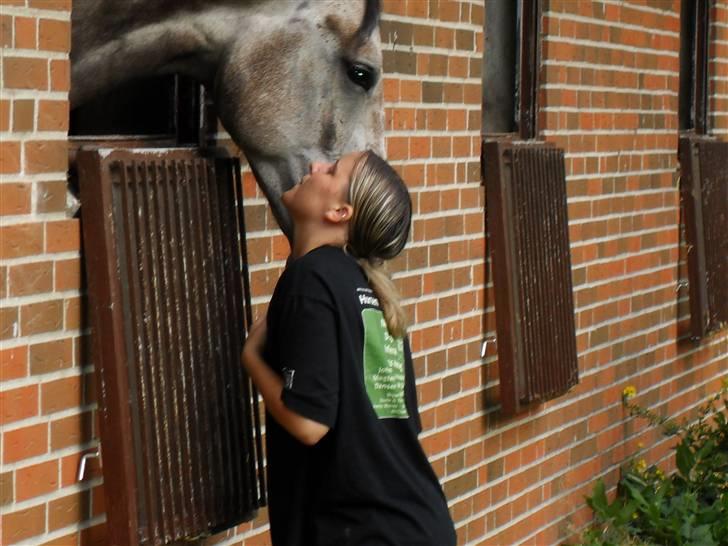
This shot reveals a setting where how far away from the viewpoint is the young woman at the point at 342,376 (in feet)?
12.0

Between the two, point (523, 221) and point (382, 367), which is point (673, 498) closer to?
point (523, 221)

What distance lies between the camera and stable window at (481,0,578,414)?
667 cm

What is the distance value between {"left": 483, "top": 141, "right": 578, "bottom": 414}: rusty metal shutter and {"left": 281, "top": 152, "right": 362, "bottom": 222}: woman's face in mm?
2786

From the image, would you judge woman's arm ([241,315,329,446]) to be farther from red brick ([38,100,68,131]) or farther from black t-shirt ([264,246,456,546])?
red brick ([38,100,68,131])

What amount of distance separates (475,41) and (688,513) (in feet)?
9.32

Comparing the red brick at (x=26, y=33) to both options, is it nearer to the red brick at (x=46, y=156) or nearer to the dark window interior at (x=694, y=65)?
the red brick at (x=46, y=156)

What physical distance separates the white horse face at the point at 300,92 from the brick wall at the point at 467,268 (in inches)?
22.1

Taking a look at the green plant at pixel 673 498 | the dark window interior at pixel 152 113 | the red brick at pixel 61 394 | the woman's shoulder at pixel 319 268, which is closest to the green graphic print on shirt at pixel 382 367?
the woman's shoulder at pixel 319 268

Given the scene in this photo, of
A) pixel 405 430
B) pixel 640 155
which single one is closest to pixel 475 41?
pixel 640 155

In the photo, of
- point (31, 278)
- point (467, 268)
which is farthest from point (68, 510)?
point (467, 268)

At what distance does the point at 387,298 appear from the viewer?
3818mm

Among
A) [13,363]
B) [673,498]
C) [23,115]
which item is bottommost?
[673,498]

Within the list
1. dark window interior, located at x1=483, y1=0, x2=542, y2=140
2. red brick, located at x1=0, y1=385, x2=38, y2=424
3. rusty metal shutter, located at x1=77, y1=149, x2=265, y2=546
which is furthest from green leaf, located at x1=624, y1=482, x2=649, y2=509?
red brick, located at x1=0, y1=385, x2=38, y2=424

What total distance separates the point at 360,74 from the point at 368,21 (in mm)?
171
